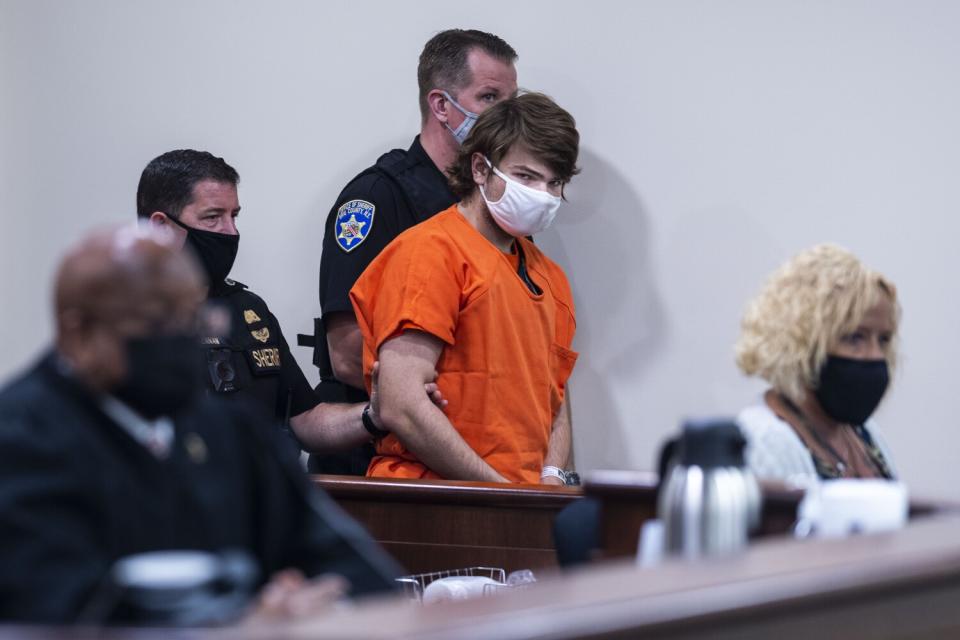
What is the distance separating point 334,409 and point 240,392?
0.25 meters

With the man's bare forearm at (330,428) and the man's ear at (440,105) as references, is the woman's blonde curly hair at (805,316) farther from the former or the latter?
the man's ear at (440,105)

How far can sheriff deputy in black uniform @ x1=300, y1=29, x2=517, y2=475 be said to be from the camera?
386 cm

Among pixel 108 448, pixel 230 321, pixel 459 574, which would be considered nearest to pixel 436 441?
pixel 459 574

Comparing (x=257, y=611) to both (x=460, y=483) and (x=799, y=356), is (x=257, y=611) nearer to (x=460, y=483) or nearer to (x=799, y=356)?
(x=799, y=356)

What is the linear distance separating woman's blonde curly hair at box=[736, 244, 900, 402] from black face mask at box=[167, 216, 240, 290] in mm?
1700

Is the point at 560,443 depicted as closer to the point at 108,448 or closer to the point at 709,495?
the point at 709,495

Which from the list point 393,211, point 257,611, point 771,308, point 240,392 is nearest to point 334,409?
point 240,392

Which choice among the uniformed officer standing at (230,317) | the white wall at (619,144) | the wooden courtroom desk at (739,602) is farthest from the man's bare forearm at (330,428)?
the wooden courtroom desk at (739,602)

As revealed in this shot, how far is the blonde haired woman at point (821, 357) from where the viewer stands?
8.28ft

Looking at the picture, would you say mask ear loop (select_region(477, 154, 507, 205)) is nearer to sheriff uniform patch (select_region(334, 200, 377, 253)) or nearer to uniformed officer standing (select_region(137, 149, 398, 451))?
sheriff uniform patch (select_region(334, 200, 377, 253))

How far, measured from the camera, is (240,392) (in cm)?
382

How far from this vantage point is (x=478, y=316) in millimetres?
3420

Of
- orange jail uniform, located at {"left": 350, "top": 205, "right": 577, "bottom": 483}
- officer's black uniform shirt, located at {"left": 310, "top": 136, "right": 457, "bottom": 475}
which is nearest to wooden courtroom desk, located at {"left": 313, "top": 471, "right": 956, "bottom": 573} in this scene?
orange jail uniform, located at {"left": 350, "top": 205, "right": 577, "bottom": 483}

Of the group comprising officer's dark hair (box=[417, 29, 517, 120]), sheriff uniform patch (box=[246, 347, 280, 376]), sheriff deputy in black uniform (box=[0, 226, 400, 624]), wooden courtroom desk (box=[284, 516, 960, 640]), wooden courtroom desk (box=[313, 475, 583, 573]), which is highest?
officer's dark hair (box=[417, 29, 517, 120])
